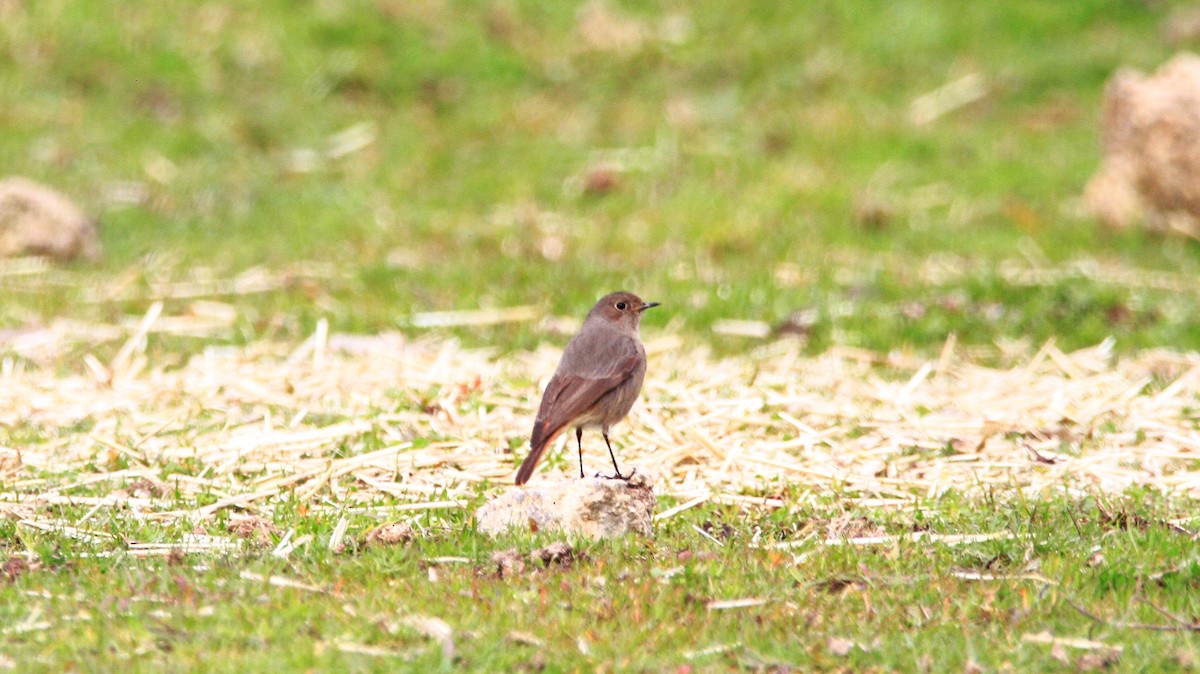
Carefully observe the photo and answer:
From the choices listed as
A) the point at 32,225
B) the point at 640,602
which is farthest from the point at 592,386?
the point at 32,225

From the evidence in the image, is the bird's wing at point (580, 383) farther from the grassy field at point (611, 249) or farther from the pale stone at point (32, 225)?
the pale stone at point (32, 225)

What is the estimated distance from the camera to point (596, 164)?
1664cm

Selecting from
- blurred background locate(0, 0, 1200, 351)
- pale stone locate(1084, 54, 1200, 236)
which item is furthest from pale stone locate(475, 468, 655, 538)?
pale stone locate(1084, 54, 1200, 236)

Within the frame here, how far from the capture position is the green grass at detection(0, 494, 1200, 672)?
17.9ft

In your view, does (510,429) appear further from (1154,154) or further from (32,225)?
(1154,154)

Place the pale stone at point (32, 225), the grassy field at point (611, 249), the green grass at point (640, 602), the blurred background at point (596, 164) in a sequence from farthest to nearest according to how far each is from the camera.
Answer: the pale stone at point (32, 225) → the blurred background at point (596, 164) → the grassy field at point (611, 249) → the green grass at point (640, 602)

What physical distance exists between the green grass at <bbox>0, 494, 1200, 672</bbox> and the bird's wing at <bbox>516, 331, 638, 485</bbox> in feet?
1.91

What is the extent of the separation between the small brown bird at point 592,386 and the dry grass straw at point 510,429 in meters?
0.57

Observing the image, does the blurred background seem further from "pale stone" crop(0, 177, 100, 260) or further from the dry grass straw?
the dry grass straw

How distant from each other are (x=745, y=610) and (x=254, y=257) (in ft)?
29.7

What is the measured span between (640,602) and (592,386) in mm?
1669

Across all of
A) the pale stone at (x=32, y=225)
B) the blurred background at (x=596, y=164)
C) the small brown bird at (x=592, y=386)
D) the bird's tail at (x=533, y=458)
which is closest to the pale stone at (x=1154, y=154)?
the blurred background at (x=596, y=164)

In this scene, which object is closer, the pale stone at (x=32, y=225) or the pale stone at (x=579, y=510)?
the pale stone at (x=579, y=510)

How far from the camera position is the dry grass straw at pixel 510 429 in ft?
25.4
